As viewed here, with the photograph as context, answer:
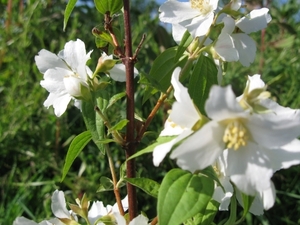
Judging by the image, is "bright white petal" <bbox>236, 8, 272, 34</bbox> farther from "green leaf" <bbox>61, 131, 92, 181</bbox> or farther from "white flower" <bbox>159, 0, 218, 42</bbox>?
"green leaf" <bbox>61, 131, 92, 181</bbox>

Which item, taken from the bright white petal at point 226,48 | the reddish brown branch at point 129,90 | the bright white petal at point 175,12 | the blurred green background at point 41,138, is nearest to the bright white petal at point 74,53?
the reddish brown branch at point 129,90

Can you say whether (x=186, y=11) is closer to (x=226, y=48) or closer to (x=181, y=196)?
(x=226, y=48)

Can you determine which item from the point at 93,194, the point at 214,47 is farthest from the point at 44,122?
the point at 214,47

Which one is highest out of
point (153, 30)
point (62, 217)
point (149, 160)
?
point (62, 217)

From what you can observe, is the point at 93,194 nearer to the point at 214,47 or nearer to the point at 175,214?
the point at 214,47

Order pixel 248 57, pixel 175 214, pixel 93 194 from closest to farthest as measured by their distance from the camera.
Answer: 1. pixel 175 214
2. pixel 248 57
3. pixel 93 194

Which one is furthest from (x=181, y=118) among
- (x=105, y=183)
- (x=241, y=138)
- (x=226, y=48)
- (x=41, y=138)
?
(x=41, y=138)

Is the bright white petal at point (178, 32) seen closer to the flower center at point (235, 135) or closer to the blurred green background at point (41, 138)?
the flower center at point (235, 135)
